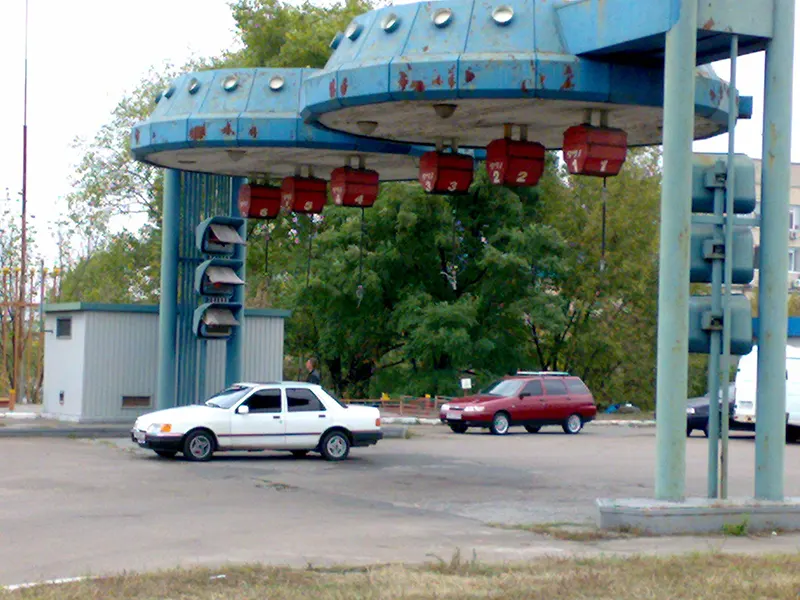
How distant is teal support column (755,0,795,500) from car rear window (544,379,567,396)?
69.8 ft

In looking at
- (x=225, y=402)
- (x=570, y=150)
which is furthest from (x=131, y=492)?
(x=570, y=150)

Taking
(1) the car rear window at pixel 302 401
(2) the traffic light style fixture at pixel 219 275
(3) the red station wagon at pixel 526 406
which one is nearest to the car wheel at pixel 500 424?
(3) the red station wagon at pixel 526 406

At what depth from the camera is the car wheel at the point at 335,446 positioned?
23156 mm

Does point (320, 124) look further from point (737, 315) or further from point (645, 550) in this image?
point (645, 550)

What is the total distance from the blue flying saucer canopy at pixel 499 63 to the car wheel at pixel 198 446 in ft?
24.2

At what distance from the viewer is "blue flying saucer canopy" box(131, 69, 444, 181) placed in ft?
73.9

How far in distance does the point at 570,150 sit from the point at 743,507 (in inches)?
226

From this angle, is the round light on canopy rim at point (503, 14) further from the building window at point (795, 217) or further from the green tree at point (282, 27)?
the building window at point (795, 217)

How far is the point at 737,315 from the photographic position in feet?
46.8

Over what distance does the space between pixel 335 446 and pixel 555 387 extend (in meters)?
14.1

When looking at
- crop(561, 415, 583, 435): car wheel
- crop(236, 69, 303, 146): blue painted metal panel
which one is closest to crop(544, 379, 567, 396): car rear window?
crop(561, 415, 583, 435): car wheel

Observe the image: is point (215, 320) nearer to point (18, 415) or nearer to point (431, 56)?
point (18, 415)

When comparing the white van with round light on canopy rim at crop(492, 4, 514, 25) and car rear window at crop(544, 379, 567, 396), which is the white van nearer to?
car rear window at crop(544, 379, 567, 396)

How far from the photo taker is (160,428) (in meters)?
22.1
